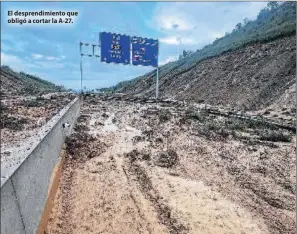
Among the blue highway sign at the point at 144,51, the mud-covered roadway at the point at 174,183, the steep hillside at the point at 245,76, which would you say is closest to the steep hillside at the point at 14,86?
the blue highway sign at the point at 144,51

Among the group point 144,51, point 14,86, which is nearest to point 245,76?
point 144,51

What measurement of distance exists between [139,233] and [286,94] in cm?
2439

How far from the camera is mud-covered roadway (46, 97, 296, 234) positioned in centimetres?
595

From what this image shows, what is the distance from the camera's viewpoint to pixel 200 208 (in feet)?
21.5

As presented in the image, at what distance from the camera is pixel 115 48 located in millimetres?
37531

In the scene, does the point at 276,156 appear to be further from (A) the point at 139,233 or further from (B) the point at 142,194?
(A) the point at 139,233

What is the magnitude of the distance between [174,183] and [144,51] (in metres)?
32.0

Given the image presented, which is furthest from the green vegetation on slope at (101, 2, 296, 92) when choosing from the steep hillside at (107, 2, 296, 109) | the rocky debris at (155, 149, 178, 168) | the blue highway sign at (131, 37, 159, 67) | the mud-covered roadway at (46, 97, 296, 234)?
the rocky debris at (155, 149, 178, 168)

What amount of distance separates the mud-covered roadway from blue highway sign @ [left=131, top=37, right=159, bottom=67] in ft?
84.9

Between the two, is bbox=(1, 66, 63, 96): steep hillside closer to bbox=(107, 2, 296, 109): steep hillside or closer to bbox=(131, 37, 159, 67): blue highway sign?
bbox=(131, 37, 159, 67): blue highway sign

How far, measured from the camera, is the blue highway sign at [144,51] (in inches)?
1508

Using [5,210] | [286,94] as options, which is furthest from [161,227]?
[286,94]

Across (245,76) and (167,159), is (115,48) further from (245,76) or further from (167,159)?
(167,159)

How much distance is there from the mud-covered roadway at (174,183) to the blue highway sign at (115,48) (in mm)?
24793
